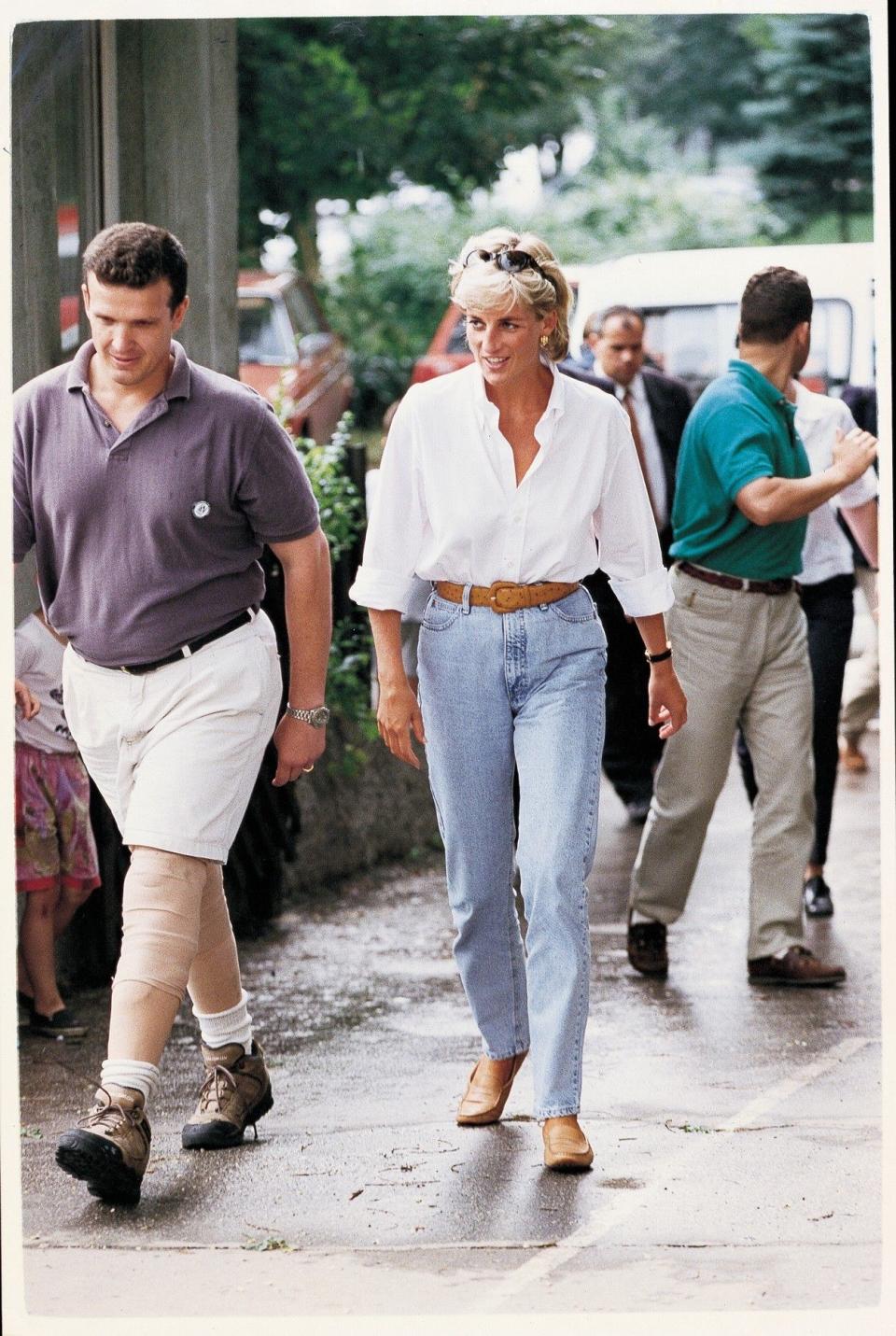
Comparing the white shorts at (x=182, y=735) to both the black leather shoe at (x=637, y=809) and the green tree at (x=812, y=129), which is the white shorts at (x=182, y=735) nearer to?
the black leather shoe at (x=637, y=809)

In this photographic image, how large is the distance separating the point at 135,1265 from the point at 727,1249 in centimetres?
115

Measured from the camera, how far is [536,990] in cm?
470

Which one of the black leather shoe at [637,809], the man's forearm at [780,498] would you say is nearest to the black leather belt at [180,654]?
the man's forearm at [780,498]

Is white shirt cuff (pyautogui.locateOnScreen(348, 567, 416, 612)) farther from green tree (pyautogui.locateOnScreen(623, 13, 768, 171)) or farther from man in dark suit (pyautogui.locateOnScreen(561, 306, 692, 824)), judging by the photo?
green tree (pyautogui.locateOnScreen(623, 13, 768, 171))

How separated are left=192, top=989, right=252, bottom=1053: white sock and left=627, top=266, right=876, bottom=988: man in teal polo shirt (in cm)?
203

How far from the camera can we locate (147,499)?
173 inches

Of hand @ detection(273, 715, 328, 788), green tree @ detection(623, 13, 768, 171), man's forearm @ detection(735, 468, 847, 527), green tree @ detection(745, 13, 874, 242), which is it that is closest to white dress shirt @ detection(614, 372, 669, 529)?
man's forearm @ detection(735, 468, 847, 527)

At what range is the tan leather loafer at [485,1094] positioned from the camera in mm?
5000

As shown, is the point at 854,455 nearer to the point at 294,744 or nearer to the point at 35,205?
the point at 294,744

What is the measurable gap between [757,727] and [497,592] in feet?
6.62

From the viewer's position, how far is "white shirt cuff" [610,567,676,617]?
4.86 metres

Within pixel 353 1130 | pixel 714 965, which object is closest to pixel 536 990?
pixel 353 1130

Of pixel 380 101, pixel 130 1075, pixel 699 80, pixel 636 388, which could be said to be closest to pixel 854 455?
pixel 636 388

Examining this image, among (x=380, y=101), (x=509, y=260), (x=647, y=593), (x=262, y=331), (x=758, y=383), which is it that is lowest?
(x=647, y=593)
